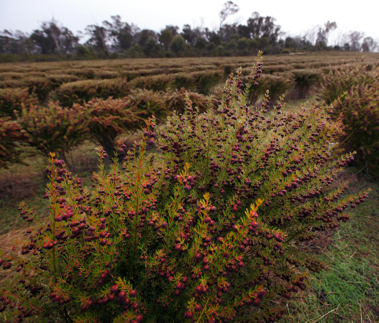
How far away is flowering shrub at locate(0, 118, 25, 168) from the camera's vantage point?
3.09m

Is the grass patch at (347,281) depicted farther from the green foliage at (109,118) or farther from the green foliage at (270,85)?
the green foliage at (270,85)

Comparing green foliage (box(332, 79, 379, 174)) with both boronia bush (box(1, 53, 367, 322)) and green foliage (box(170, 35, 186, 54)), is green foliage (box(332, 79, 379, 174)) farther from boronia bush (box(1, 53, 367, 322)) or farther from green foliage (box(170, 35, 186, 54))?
green foliage (box(170, 35, 186, 54))

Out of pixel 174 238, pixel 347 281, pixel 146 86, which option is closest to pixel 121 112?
pixel 174 238

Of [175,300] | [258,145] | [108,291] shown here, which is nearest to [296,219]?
[258,145]

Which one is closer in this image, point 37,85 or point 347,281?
point 347,281

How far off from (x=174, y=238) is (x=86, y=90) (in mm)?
7504

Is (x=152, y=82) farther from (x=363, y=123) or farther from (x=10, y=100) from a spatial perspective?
(x=363, y=123)

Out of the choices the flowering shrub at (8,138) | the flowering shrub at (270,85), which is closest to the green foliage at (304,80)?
the flowering shrub at (270,85)

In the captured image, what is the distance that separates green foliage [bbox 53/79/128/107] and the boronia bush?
6374mm

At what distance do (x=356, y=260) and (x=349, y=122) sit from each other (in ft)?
8.40

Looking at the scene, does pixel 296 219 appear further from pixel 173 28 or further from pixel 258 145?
pixel 173 28

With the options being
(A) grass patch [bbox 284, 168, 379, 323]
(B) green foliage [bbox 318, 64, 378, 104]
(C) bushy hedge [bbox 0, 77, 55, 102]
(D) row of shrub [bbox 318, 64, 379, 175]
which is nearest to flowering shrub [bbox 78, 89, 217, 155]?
(D) row of shrub [bbox 318, 64, 379, 175]

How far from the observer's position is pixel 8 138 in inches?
126

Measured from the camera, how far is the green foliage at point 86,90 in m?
6.62
